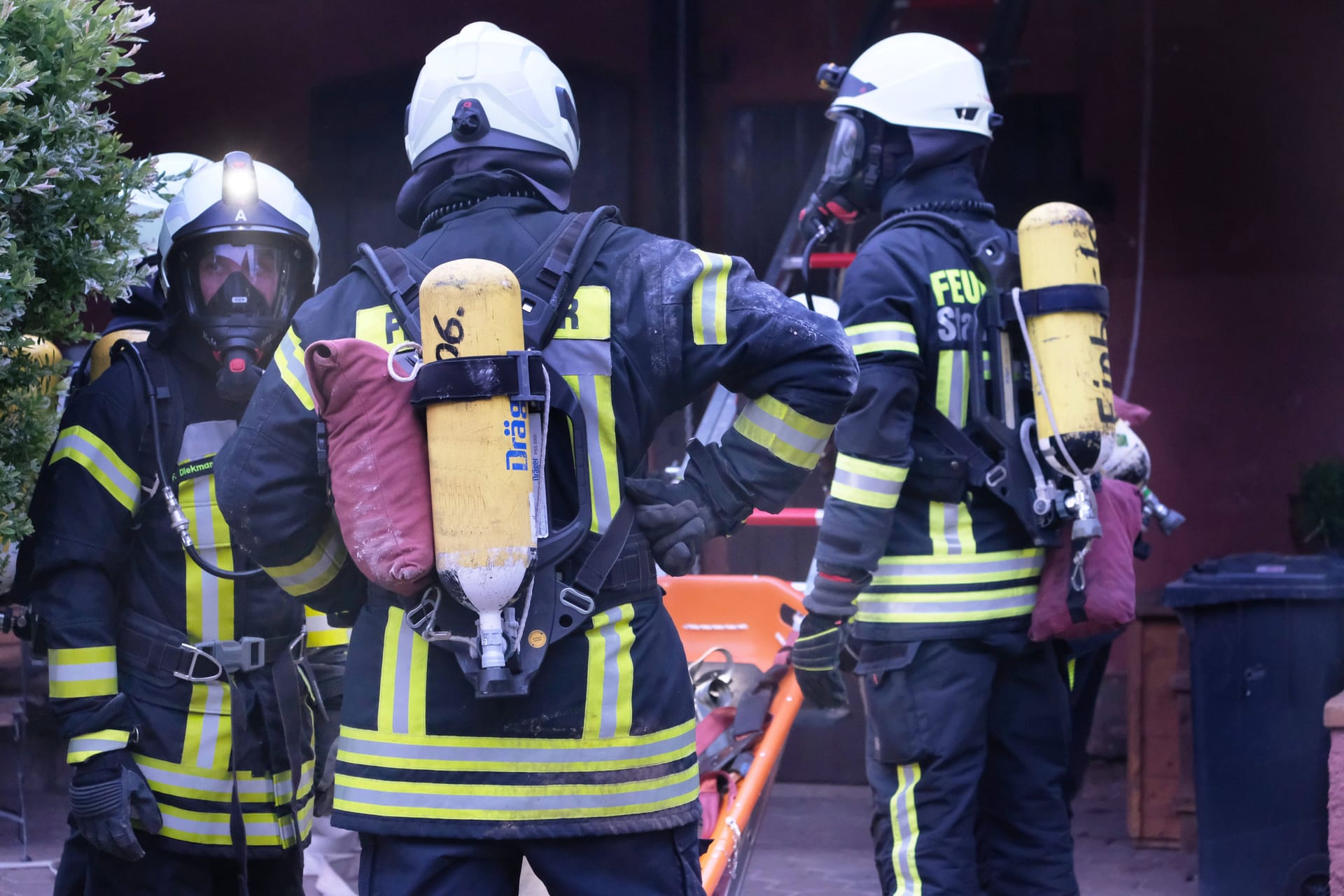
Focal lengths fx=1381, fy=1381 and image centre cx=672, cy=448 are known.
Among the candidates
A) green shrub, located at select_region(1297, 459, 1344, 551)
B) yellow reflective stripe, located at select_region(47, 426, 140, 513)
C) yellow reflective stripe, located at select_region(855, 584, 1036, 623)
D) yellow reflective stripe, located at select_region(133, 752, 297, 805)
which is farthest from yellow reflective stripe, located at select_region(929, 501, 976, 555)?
green shrub, located at select_region(1297, 459, 1344, 551)

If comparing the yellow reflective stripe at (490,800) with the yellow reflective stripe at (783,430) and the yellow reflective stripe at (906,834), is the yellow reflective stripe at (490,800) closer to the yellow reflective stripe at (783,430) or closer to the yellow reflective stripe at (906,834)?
the yellow reflective stripe at (783,430)

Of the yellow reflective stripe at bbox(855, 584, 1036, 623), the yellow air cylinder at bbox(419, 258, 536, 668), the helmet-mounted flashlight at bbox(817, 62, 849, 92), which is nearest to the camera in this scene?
the yellow air cylinder at bbox(419, 258, 536, 668)

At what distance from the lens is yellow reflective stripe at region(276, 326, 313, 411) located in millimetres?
2146

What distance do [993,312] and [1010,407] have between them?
0.75 ft

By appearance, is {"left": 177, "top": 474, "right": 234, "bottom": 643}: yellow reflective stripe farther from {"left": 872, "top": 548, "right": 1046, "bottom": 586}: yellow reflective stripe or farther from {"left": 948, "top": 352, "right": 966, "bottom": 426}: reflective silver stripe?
{"left": 948, "top": 352, "right": 966, "bottom": 426}: reflective silver stripe

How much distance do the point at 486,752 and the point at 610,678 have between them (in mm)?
219

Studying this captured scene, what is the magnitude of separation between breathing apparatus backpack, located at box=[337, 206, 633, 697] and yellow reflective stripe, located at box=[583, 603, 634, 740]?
5 centimetres

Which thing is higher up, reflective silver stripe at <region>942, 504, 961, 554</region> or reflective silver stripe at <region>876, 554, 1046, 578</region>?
reflective silver stripe at <region>942, 504, 961, 554</region>

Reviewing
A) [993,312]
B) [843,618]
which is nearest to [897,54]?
[993,312]

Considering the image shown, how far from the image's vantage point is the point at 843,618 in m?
3.27

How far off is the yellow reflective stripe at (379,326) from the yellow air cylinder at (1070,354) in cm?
162

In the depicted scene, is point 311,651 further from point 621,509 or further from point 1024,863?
point 1024,863

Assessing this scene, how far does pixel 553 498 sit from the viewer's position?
2199 mm

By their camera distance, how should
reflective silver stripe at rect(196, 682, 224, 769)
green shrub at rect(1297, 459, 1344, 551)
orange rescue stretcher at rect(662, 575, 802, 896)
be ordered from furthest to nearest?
green shrub at rect(1297, 459, 1344, 551) → orange rescue stretcher at rect(662, 575, 802, 896) → reflective silver stripe at rect(196, 682, 224, 769)
